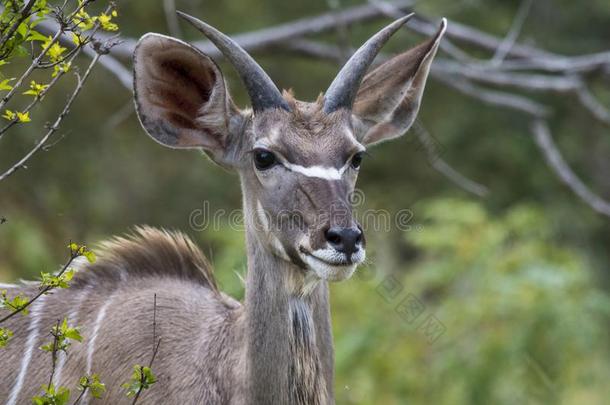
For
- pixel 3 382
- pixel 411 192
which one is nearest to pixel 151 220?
pixel 411 192

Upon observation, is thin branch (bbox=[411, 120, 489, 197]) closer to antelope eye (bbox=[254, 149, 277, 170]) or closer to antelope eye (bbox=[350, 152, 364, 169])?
antelope eye (bbox=[350, 152, 364, 169])

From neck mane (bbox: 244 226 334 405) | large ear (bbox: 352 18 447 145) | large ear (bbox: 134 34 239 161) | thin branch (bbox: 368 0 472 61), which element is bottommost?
neck mane (bbox: 244 226 334 405)

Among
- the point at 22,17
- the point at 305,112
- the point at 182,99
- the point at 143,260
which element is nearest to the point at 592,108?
the point at 305,112

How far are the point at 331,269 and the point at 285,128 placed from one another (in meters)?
0.85

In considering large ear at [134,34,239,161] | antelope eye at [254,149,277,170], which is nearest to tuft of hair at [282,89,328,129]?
antelope eye at [254,149,277,170]

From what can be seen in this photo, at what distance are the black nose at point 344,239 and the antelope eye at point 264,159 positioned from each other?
2.07ft

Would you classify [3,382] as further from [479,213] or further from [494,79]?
[479,213]

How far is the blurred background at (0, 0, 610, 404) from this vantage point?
30.5 feet

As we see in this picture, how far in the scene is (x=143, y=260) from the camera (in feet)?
19.0

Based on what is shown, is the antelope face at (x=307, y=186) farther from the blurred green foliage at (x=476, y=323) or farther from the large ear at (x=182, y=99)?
the blurred green foliage at (x=476, y=323)

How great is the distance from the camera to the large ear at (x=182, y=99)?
525 centimetres

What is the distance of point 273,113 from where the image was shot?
207 inches

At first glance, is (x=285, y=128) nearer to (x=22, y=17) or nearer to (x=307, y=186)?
(x=307, y=186)

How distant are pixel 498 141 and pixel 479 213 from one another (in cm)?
355
